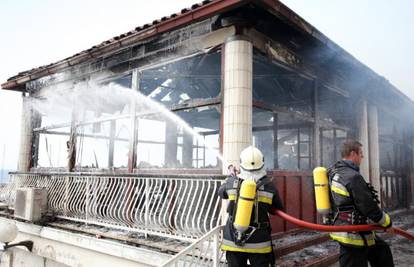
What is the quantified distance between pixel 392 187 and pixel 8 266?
12307 millimetres

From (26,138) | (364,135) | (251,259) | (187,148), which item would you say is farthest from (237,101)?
(26,138)

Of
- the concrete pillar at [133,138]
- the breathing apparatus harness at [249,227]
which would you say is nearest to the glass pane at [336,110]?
the concrete pillar at [133,138]

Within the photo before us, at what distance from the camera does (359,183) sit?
3.33 meters

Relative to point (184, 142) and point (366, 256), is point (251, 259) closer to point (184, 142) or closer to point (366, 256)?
point (366, 256)

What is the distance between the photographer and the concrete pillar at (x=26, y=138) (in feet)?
34.3

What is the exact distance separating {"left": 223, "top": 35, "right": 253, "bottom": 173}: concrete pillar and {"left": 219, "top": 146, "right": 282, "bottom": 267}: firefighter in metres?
1.47

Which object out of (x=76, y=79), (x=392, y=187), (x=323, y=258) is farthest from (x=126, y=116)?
(x=392, y=187)

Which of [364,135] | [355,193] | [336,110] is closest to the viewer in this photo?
[355,193]

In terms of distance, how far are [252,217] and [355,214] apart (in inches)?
44.0

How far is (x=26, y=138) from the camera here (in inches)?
415

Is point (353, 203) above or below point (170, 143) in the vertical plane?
below

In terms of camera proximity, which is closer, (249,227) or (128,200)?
(249,227)

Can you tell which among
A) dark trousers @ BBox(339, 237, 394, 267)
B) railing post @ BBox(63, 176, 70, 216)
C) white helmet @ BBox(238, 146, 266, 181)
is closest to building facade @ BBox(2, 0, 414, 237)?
railing post @ BBox(63, 176, 70, 216)

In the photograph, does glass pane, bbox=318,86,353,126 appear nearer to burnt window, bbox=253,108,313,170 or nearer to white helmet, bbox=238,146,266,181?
burnt window, bbox=253,108,313,170
